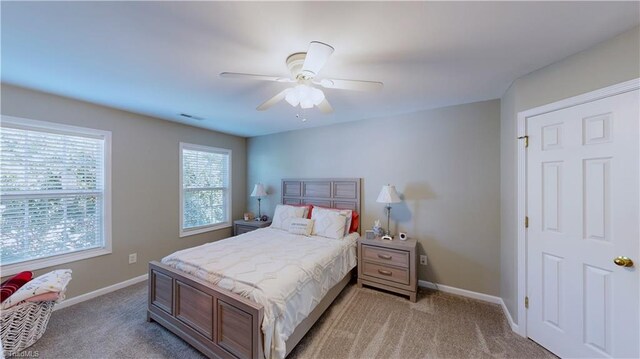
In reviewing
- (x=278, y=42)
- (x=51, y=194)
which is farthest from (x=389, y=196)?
(x=51, y=194)

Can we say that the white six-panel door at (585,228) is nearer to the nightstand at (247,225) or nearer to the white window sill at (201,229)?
the nightstand at (247,225)

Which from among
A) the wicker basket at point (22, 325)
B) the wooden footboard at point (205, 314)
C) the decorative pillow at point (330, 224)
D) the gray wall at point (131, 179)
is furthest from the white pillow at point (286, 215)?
the wicker basket at point (22, 325)

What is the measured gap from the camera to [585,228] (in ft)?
5.41

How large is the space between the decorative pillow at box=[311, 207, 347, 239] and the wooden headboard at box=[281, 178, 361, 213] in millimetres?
329

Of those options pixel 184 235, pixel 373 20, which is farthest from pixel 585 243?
pixel 184 235

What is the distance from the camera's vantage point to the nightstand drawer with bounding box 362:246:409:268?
2691mm

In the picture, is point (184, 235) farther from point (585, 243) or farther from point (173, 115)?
point (585, 243)

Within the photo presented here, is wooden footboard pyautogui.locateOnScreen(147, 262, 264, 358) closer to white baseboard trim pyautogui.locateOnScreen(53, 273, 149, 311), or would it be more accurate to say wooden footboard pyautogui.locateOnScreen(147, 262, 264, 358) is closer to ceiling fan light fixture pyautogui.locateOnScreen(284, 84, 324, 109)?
white baseboard trim pyautogui.locateOnScreen(53, 273, 149, 311)

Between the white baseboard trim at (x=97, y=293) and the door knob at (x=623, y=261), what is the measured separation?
481 cm

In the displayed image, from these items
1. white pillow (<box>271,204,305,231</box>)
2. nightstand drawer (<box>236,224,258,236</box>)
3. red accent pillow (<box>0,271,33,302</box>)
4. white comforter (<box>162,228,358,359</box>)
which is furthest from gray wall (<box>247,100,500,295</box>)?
red accent pillow (<box>0,271,33,302</box>)

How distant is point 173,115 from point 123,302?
2.42m

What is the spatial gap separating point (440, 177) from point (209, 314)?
289 cm

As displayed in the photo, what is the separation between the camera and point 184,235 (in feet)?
12.2

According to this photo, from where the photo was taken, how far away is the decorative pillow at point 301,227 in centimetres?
319
